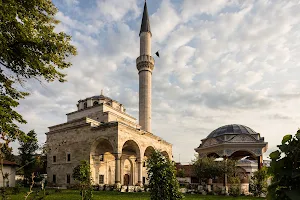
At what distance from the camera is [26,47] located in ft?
34.8

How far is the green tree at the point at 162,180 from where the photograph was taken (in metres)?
8.46

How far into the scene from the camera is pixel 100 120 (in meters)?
32.1

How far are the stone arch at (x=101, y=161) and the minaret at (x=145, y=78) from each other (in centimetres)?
684

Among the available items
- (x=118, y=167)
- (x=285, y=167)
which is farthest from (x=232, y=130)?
(x=285, y=167)

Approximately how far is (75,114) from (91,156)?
11.2 meters

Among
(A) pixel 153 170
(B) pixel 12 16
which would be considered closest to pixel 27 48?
(B) pixel 12 16

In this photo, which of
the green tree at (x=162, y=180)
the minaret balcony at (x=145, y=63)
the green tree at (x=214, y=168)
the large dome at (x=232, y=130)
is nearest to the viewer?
the green tree at (x=162, y=180)

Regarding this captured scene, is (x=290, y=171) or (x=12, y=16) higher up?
(x=12, y=16)

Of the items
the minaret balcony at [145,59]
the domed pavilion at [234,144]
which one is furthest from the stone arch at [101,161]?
the minaret balcony at [145,59]

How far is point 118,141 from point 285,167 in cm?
2392

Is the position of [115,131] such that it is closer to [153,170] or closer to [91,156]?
[91,156]

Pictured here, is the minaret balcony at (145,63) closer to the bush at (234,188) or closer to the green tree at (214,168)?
the green tree at (214,168)

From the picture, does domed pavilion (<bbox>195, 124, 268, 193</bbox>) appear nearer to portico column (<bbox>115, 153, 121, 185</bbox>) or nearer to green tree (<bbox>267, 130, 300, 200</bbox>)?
portico column (<bbox>115, 153, 121, 185</bbox>)

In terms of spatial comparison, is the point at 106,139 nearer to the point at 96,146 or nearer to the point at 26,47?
the point at 96,146
